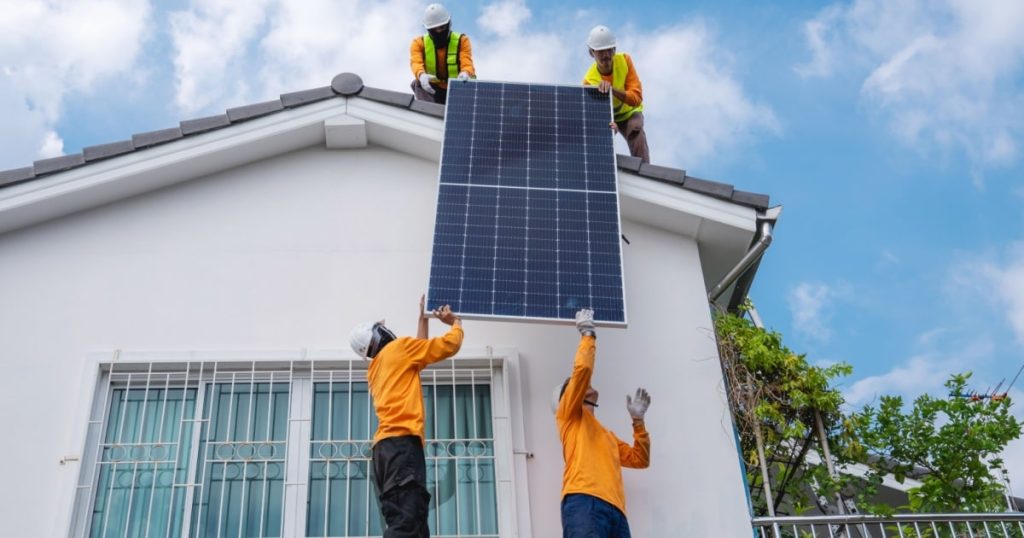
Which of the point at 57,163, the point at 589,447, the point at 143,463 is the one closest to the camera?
the point at 589,447

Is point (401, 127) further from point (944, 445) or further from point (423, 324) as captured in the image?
point (944, 445)

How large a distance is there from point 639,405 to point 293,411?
2.43 m

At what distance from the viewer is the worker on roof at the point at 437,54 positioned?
975 cm

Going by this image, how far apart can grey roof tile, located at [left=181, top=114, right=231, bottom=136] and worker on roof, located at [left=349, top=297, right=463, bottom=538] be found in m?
2.28

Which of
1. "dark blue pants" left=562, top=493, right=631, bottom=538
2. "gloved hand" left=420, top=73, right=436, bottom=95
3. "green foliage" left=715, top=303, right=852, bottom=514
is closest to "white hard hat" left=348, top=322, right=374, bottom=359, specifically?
"dark blue pants" left=562, top=493, right=631, bottom=538

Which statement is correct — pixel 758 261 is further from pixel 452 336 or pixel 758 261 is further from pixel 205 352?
pixel 205 352

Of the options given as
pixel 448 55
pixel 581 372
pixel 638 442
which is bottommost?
pixel 638 442

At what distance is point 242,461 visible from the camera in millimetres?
6828

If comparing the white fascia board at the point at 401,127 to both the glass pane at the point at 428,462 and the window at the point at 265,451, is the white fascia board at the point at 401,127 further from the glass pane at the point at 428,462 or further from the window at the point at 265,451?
the glass pane at the point at 428,462

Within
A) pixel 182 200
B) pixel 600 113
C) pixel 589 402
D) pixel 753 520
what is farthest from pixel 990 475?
pixel 182 200

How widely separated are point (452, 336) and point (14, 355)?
10.6 feet

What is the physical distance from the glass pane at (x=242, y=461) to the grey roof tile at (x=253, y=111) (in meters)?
2.20

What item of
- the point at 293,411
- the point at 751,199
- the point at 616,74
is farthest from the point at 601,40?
the point at 293,411

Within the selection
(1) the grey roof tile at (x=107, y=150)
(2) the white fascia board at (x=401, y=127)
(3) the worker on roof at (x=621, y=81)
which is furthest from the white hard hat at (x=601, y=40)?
(1) the grey roof tile at (x=107, y=150)
